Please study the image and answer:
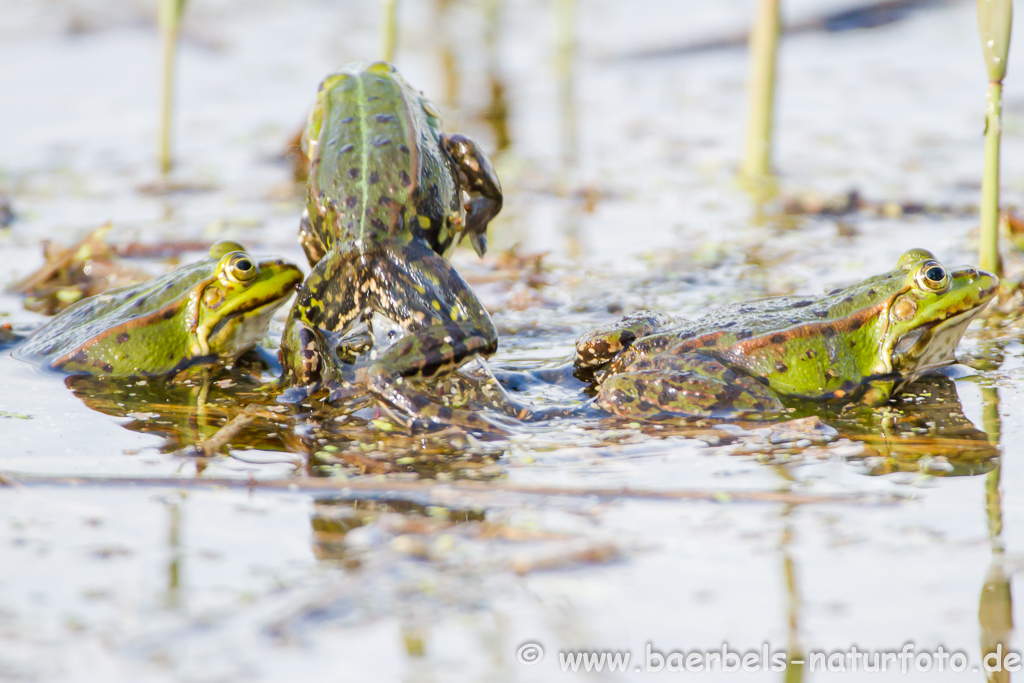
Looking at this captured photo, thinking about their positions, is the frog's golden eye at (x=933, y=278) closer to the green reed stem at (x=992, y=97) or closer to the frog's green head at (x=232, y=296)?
the green reed stem at (x=992, y=97)

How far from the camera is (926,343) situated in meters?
4.21

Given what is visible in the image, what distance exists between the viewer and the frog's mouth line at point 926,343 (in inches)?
163

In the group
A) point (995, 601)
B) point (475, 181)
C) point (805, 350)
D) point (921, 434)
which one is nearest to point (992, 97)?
point (805, 350)

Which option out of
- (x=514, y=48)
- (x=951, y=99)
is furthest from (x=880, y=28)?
(x=514, y=48)

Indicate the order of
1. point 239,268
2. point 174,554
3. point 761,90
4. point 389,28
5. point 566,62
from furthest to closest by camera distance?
point 566,62, point 761,90, point 389,28, point 239,268, point 174,554

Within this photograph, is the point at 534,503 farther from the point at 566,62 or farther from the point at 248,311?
the point at 566,62

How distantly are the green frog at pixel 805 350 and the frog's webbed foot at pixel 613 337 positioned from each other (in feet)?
0.41

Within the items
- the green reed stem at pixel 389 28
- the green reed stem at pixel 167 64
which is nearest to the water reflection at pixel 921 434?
the green reed stem at pixel 389 28

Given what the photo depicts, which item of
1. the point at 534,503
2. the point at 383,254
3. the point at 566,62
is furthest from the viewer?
the point at 566,62

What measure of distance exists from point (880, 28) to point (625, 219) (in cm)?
820

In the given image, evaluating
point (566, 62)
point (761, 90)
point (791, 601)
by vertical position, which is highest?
point (566, 62)

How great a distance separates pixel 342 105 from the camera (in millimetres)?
4406

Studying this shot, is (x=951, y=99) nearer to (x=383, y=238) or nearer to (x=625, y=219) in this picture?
(x=625, y=219)

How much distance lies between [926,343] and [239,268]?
116 inches
